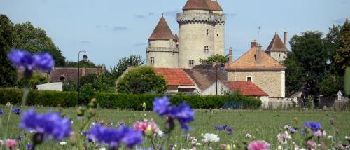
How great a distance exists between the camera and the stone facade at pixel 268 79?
78625 millimetres

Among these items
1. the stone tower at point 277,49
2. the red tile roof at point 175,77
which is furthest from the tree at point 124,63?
the stone tower at point 277,49

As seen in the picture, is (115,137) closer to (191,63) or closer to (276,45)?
(191,63)

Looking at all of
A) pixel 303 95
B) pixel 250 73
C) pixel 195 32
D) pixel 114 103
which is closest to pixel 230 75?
pixel 250 73

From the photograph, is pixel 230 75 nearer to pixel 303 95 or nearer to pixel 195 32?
pixel 303 95

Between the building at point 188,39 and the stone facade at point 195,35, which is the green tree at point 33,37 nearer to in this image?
the building at point 188,39

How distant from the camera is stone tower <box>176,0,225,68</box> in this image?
98750 millimetres

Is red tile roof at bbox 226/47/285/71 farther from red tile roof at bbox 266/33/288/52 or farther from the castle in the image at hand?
red tile roof at bbox 266/33/288/52

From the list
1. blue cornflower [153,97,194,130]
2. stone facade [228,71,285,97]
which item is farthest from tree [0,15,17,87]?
blue cornflower [153,97,194,130]

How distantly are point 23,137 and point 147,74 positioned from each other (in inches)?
2136

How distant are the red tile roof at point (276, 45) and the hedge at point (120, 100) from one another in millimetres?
56756

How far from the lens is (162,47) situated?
3880 inches

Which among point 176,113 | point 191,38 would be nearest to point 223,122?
point 176,113

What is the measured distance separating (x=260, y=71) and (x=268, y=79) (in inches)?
55.1

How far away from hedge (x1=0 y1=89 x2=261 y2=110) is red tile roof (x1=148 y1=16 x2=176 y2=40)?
41504 mm
